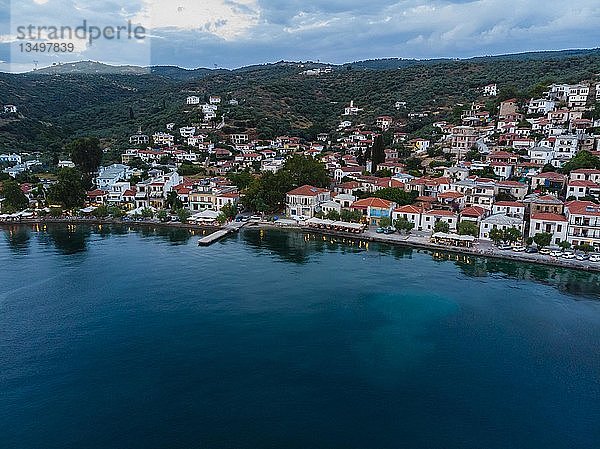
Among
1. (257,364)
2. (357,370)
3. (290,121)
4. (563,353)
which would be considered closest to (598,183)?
(563,353)

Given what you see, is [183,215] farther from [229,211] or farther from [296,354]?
[296,354]

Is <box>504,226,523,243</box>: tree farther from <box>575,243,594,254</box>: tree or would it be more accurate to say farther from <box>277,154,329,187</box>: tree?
<box>277,154,329,187</box>: tree

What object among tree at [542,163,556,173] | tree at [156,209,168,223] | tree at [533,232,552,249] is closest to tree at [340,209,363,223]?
tree at [533,232,552,249]

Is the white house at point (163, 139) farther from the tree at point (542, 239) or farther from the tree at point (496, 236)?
the tree at point (542, 239)

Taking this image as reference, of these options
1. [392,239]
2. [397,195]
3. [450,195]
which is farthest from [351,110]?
[392,239]

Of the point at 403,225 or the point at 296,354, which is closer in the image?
the point at 296,354

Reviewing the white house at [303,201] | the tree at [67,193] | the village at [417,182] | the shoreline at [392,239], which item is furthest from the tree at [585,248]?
the tree at [67,193]

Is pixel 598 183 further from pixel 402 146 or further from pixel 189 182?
pixel 189 182
